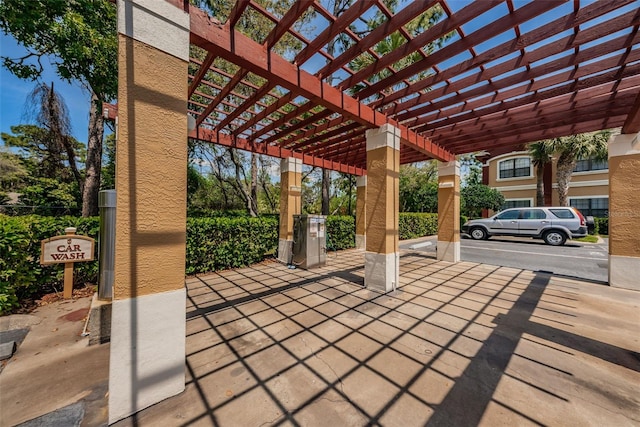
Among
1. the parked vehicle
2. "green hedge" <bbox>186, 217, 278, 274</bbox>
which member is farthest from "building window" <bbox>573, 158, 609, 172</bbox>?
"green hedge" <bbox>186, 217, 278, 274</bbox>

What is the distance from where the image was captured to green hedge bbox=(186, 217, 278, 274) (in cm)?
534

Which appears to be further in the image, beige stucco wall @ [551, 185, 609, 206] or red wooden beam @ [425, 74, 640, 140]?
beige stucco wall @ [551, 185, 609, 206]

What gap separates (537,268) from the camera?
6301 mm

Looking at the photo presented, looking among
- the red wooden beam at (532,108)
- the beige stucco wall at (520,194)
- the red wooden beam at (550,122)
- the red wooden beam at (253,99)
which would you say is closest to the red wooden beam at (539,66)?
the red wooden beam at (532,108)

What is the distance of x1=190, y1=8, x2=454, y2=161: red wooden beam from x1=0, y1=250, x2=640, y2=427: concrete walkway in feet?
10.4

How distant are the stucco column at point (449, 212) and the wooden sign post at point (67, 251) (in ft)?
27.1

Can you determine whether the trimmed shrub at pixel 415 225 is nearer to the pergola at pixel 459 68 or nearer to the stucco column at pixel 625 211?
the pergola at pixel 459 68

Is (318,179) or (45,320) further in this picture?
(318,179)

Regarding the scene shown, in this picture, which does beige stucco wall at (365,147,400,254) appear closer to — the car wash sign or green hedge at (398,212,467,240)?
the car wash sign

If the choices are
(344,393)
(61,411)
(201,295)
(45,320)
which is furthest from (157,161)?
(45,320)

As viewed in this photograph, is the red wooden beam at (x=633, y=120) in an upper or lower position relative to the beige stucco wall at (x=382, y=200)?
upper

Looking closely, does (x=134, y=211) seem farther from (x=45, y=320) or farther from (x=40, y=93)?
(x=40, y=93)

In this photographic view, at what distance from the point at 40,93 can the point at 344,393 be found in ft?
37.4

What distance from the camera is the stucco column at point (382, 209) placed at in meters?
4.41
